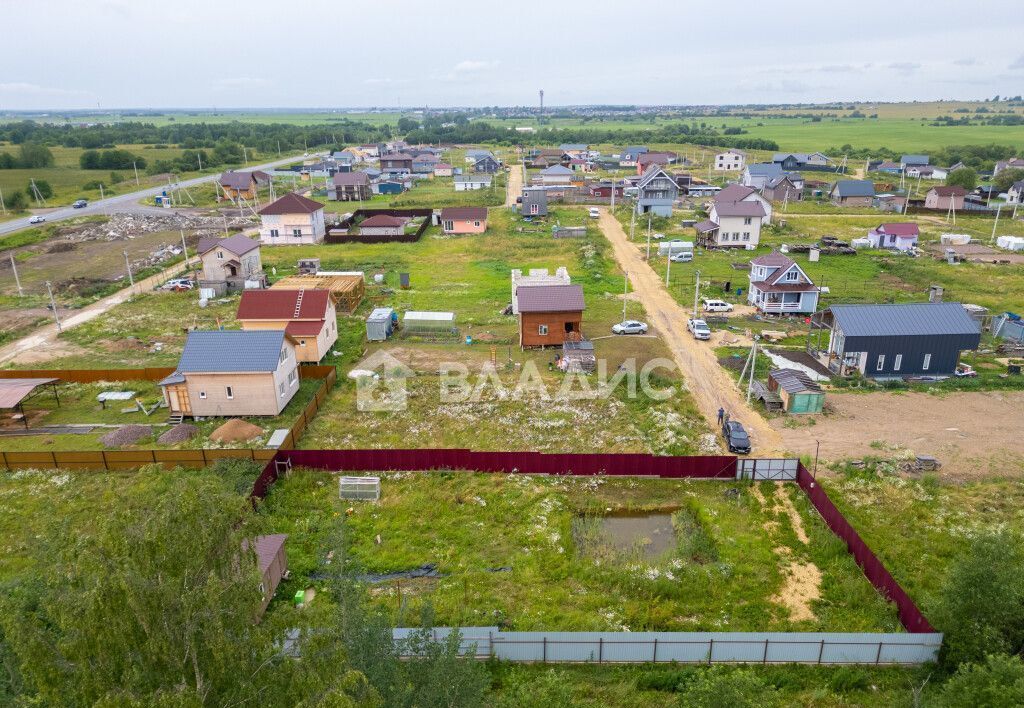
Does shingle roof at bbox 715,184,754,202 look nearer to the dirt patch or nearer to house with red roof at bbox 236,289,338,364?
house with red roof at bbox 236,289,338,364

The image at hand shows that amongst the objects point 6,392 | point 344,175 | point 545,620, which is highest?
point 344,175

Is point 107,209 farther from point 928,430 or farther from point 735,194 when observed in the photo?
point 928,430

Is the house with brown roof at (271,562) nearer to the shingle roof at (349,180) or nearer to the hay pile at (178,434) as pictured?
the hay pile at (178,434)

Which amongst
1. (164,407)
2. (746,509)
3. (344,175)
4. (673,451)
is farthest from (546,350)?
(344,175)

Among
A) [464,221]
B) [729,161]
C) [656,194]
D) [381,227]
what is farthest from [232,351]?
[729,161]

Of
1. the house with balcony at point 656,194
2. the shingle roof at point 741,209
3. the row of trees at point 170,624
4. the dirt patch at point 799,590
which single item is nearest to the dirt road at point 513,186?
the house with balcony at point 656,194

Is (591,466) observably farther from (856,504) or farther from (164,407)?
(164,407)

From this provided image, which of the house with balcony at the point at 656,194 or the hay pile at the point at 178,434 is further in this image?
the house with balcony at the point at 656,194
